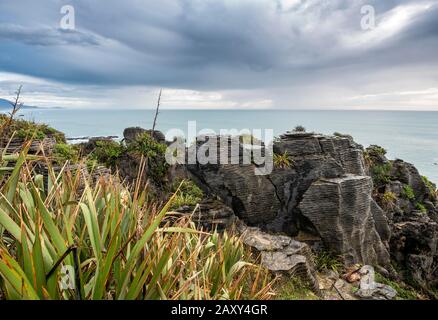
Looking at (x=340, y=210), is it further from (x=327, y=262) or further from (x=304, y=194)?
(x=327, y=262)

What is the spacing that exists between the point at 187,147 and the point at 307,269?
7.81m

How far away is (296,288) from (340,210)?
6614 mm

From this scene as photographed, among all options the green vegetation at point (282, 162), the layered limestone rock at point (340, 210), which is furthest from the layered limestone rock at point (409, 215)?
the green vegetation at point (282, 162)

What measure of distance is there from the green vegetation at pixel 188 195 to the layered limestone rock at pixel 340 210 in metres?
4.87

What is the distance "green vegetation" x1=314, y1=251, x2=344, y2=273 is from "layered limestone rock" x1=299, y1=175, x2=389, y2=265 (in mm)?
332

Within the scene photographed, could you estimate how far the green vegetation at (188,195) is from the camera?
472 inches

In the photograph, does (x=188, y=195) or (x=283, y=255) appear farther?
(x=188, y=195)

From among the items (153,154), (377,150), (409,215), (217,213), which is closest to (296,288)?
(217,213)

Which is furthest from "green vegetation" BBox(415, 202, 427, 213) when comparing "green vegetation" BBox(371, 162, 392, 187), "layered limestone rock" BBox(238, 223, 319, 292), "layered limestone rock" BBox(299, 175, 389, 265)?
"layered limestone rock" BBox(238, 223, 319, 292)

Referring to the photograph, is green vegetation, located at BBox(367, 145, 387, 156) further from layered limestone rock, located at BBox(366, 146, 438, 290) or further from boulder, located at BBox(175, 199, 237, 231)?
boulder, located at BBox(175, 199, 237, 231)

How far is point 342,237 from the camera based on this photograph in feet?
A: 47.3

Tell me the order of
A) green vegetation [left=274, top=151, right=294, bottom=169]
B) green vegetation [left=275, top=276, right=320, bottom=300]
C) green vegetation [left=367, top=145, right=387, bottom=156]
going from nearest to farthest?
green vegetation [left=275, top=276, right=320, bottom=300] → green vegetation [left=274, top=151, right=294, bottom=169] → green vegetation [left=367, top=145, right=387, bottom=156]

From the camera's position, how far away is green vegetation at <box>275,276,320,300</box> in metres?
8.03

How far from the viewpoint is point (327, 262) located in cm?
1359
